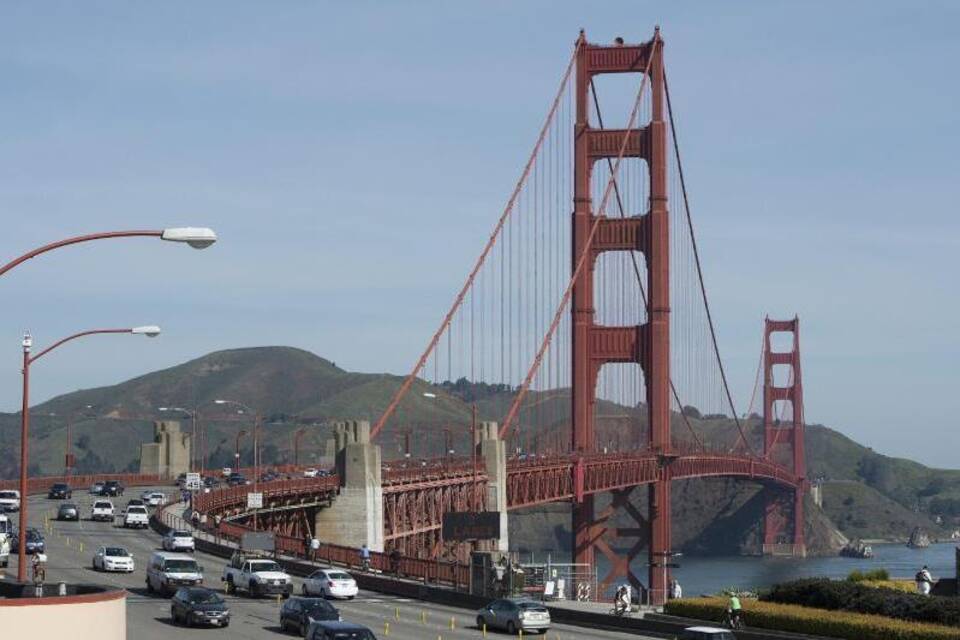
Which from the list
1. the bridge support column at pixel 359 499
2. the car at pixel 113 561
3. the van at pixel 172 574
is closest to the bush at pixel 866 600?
the van at pixel 172 574

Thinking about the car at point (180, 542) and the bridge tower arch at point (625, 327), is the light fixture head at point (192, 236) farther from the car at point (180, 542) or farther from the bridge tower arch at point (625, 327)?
the bridge tower arch at point (625, 327)

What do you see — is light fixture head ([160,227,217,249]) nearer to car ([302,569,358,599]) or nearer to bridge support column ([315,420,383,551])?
car ([302,569,358,599])

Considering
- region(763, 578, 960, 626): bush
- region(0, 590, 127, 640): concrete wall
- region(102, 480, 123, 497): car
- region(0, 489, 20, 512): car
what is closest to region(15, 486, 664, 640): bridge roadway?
region(763, 578, 960, 626): bush

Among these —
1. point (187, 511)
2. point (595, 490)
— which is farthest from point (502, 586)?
point (595, 490)

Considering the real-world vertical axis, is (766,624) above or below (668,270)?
below

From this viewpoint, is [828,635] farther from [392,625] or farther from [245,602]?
[245,602]
